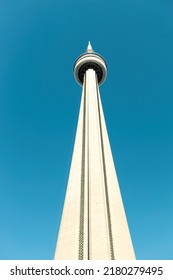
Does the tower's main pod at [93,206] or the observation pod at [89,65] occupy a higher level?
the observation pod at [89,65]

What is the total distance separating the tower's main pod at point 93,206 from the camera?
1934 cm

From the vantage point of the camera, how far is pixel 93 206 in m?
21.9

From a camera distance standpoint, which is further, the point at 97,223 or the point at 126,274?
the point at 97,223

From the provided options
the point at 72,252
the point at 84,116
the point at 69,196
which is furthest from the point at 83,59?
the point at 72,252

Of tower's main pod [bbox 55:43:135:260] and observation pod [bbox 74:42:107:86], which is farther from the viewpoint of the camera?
observation pod [bbox 74:42:107:86]

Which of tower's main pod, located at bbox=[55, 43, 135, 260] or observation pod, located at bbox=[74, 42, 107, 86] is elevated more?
observation pod, located at bbox=[74, 42, 107, 86]

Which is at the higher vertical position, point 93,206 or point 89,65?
point 89,65

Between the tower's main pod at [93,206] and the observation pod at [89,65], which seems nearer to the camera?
the tower's main pod at [93,206]

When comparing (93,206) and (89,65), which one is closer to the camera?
(93,206)

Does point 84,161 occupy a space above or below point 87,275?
above

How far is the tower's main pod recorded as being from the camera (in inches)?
762

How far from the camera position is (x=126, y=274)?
31.2 feet

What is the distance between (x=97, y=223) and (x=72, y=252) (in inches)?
110

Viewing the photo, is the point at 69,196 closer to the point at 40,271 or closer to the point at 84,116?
the point at 84,116
